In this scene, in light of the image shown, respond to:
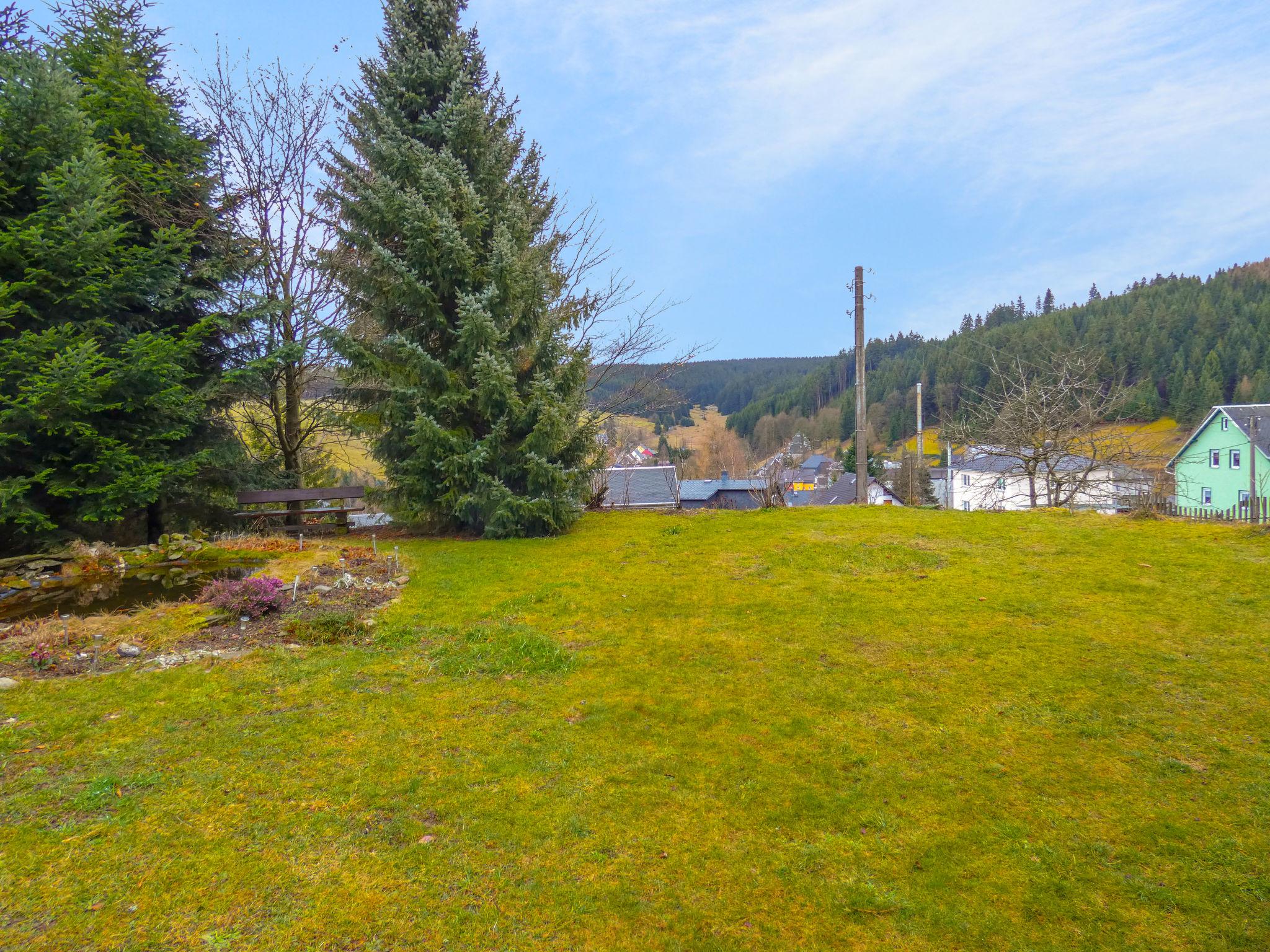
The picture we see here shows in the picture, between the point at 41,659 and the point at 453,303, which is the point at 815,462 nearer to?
the point at 453,303

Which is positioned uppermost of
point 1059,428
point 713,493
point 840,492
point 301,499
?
point 1059,428

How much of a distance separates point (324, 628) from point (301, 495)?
213 inches

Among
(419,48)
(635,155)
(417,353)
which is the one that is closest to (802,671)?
(417,353)

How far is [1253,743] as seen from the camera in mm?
3410

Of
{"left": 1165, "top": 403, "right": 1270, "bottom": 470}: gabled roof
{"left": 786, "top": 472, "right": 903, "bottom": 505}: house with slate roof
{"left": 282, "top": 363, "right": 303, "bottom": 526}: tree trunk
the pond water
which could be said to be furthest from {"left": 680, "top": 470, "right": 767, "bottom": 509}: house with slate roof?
the pond water

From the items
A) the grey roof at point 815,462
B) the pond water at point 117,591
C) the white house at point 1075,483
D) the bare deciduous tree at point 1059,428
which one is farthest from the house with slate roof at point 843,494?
the pond water at point 117,591

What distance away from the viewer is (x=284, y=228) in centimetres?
1246

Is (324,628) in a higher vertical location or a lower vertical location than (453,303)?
lower

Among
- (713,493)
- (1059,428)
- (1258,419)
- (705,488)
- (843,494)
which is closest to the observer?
(1059,428)

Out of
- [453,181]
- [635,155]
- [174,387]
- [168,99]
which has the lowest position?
[174,387]

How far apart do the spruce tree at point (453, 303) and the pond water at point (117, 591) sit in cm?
288

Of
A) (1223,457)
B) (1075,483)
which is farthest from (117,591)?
(1223,457)

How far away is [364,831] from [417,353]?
735 cm

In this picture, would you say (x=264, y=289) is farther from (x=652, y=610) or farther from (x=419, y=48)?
(x=652, y=610)
